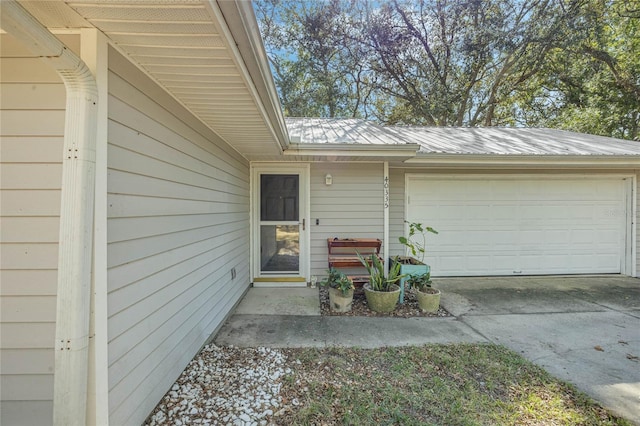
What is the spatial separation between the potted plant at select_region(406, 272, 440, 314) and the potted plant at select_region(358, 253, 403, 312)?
23cm

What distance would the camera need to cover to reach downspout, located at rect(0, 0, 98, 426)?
4.02 feet

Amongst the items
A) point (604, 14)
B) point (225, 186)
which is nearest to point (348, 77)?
point (604, 14)

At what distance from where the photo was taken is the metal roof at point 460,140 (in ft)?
14.5

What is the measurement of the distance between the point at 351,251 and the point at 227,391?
300cm

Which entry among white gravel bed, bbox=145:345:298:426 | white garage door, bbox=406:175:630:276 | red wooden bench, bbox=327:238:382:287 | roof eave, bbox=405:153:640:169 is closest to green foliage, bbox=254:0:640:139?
white garage door, bbox=406:175:630:276

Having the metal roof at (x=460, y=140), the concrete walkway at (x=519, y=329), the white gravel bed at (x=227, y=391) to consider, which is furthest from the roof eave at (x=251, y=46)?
the concrete walkway at (x=519, y=329)

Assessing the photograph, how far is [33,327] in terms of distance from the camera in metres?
1.39

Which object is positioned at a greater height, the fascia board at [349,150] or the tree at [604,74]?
the tree at [604,74]

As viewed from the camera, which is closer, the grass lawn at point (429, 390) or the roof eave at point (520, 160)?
the grass lawn at point (429, 390)

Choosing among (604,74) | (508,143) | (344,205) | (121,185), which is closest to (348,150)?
(344,205)

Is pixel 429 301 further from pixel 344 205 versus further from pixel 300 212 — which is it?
pixel 300 212

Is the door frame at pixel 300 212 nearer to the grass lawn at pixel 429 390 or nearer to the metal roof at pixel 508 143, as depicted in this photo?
the metal roof at pixel 508 143

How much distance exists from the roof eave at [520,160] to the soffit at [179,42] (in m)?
3.38

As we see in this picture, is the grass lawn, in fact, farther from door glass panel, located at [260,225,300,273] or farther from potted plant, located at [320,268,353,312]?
door glass panel, located at [260,225,300,273]
